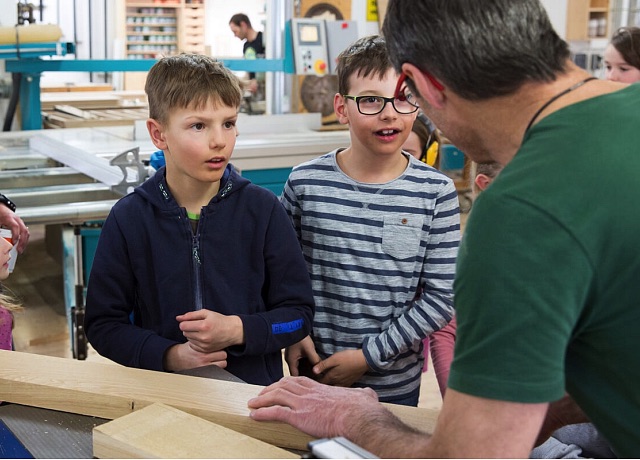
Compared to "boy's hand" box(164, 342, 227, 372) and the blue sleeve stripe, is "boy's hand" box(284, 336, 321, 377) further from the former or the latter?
"boy's hand" box(164, 342, 227, 372)

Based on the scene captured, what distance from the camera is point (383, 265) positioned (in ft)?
5.36

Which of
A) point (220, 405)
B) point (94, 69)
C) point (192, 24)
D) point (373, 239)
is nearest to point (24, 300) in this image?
point (94, 69)

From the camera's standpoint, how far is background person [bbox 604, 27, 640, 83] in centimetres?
311

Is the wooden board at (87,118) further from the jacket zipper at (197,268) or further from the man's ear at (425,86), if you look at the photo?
the man's ear at (425,86)

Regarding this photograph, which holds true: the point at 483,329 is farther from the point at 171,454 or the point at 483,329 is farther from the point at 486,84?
the point at 171,454

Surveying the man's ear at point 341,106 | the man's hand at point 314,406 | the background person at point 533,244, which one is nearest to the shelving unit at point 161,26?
the man's ear at point 341,106

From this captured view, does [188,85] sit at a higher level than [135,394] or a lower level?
higher

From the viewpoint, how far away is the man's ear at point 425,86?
3.20 ft

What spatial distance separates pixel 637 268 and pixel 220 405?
61 centimetres

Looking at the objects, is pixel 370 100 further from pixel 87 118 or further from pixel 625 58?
pixel 87 118

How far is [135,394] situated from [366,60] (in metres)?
0.88

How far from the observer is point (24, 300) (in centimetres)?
412

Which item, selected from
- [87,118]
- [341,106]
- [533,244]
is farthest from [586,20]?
[533,244]

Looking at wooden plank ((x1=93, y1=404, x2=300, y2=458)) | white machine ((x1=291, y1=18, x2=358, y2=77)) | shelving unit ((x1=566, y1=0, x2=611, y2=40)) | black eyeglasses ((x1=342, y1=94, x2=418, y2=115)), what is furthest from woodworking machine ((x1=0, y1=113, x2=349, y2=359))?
shelving unit ((x1=566, y1=0, x2=611, y2=40))
